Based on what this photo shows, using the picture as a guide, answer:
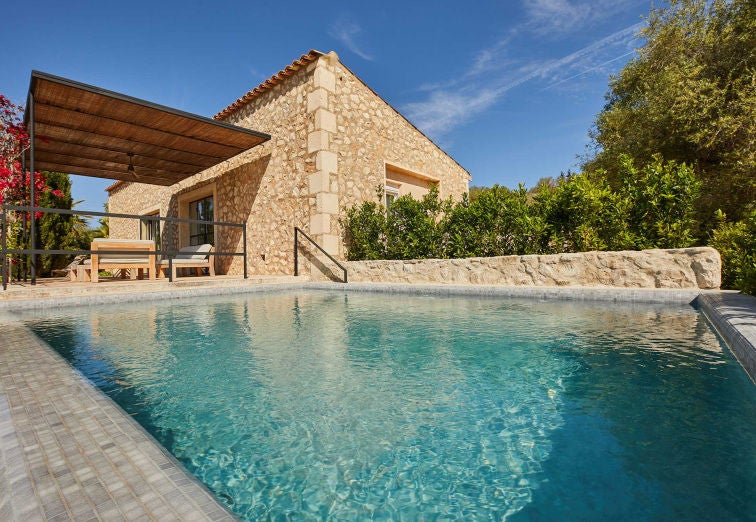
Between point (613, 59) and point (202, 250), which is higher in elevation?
point (613, 59)

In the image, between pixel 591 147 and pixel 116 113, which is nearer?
pixel 116 113

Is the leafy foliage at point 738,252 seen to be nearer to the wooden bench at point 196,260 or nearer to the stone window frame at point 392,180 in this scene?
the stone window frame at point 392,180

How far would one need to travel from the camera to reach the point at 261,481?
50.8 inches

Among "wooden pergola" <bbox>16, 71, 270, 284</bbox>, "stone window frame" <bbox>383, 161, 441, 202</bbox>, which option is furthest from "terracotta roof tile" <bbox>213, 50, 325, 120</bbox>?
"stone window frame" <bbox>383, 161, 441, 202</bbox>

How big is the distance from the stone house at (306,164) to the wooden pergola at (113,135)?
3.32ft

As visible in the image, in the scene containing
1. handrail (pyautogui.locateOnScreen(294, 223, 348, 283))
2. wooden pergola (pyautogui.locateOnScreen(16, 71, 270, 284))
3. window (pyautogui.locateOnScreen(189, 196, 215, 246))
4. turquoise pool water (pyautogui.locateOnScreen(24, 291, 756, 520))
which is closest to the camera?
turquoise pool water (pyautogui.locateOnScreen(24, 291, 756, 520))

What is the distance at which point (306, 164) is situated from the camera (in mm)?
8852

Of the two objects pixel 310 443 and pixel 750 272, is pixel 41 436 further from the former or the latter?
pixel 750 272

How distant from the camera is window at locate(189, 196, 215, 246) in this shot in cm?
1200

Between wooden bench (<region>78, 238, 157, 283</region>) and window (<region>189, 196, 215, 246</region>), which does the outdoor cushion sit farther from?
window (<region>189, 196, 215, 246</region>)

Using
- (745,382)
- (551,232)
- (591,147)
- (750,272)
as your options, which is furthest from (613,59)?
(745,382)

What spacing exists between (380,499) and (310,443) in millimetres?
455

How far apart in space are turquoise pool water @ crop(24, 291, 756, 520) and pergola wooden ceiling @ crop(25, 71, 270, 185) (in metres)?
4.32

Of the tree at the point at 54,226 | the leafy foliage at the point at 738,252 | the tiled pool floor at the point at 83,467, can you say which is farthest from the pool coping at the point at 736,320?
the tree at the point at 54,226
